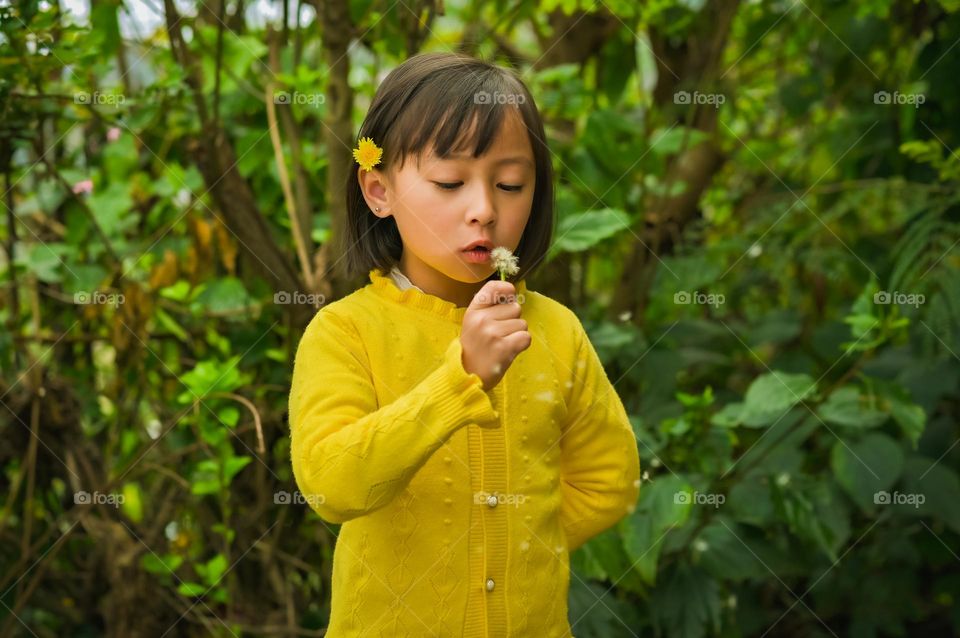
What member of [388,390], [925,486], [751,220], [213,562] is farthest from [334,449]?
[751,220]

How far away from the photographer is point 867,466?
2449 mm

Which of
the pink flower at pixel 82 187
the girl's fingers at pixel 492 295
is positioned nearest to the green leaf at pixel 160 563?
the pink flower at pixel 82 187

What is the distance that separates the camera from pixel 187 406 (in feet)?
8.05

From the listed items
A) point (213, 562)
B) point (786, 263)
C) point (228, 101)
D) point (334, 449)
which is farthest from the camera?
point (786, 263)

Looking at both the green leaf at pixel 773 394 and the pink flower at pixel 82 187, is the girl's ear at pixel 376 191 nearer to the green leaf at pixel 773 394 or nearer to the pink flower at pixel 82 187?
the green leaf at pixel 773 394

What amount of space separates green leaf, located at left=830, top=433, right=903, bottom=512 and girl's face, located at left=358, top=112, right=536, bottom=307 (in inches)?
52.7

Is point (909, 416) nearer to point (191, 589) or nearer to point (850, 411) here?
point (850, 411)

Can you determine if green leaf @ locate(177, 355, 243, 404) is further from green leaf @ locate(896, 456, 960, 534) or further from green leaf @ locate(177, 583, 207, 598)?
green leaf @ locate(896, 456, 960, 534)

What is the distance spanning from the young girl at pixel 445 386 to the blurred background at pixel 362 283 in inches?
28.4

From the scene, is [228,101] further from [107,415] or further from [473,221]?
[473,221]

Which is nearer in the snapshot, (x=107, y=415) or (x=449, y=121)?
(x=449, y=121)

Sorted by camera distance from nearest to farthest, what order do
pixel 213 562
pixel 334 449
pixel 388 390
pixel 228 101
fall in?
pixel 334 449, pixel 388 390, pixel 213 562, pixel 228 101

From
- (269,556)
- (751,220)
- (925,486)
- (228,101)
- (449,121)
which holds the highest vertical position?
(449,121)

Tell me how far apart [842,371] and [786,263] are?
32 centimetres
